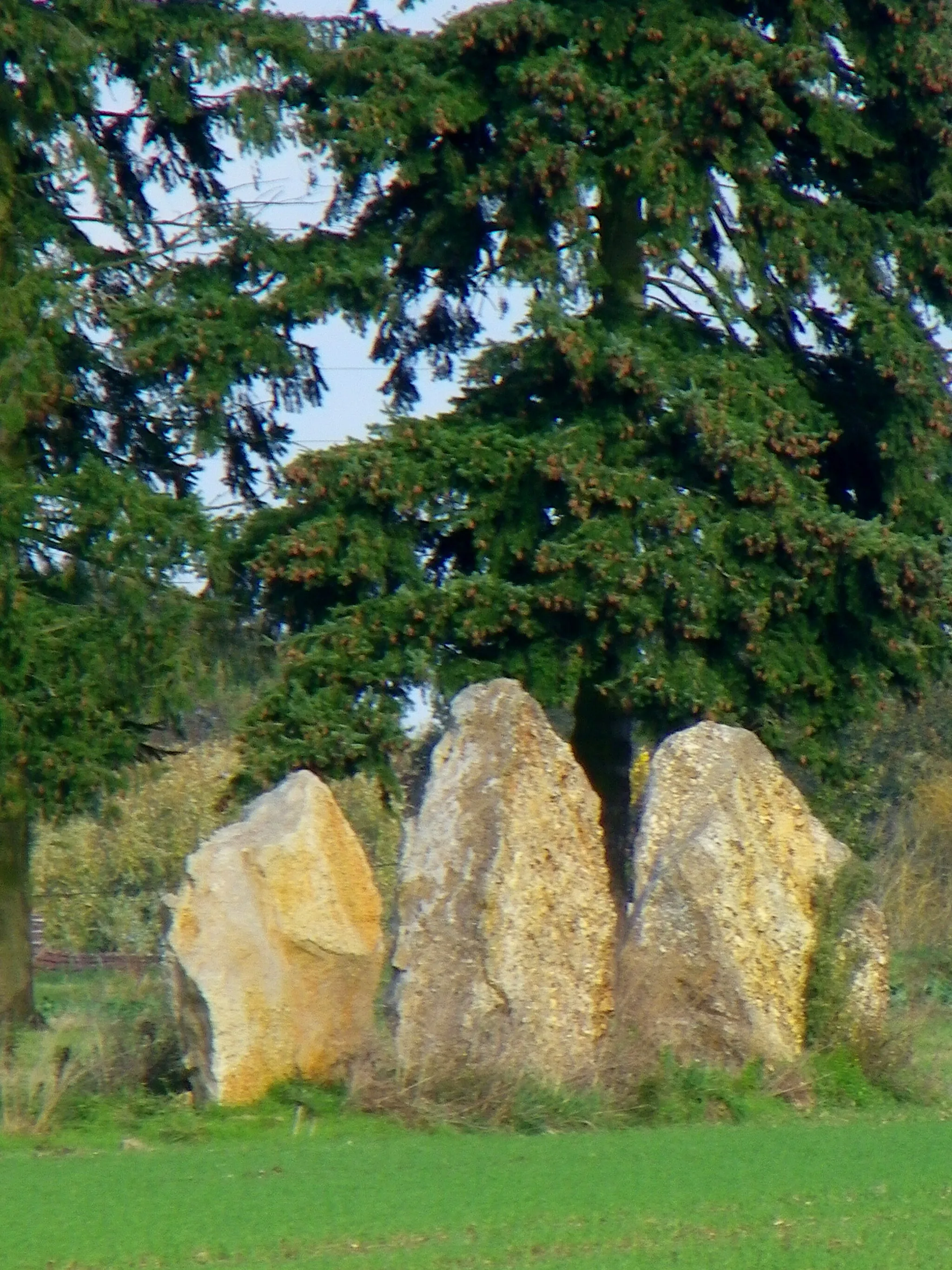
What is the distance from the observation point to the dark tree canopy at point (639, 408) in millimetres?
17062

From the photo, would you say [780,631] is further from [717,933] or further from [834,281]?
[717,933]

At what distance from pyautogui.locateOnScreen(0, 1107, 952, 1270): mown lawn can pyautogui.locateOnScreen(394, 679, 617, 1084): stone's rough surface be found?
36.3 inches

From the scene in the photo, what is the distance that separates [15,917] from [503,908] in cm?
710

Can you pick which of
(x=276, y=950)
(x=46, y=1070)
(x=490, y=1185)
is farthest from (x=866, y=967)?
(x=46, y=1070)

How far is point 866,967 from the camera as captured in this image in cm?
1387

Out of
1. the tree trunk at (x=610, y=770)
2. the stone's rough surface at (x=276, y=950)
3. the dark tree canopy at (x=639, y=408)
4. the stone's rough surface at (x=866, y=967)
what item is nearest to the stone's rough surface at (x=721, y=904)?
the stone's rough surface at (x=866, y=967)

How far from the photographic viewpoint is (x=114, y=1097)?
12516mm

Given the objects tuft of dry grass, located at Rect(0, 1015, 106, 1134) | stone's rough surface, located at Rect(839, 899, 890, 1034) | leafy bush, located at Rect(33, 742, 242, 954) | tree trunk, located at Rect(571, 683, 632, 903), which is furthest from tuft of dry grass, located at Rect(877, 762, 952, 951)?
tuft of dry grass, located at Rect(0, 1015, 106, 1134)

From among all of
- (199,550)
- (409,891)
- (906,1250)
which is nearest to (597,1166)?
(906,1250)

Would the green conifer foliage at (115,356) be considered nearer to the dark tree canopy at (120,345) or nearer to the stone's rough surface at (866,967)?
the dark tree canopy at (120,345)

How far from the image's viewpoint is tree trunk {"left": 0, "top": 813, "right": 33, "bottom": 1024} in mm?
17812

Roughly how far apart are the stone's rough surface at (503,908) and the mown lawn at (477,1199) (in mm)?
923

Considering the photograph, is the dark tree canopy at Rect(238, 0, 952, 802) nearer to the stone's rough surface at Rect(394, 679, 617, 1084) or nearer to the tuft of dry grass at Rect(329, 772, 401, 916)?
the stone's rough surface at Rect(394, 679, 617, 1084)

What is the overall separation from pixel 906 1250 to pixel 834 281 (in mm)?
11977
